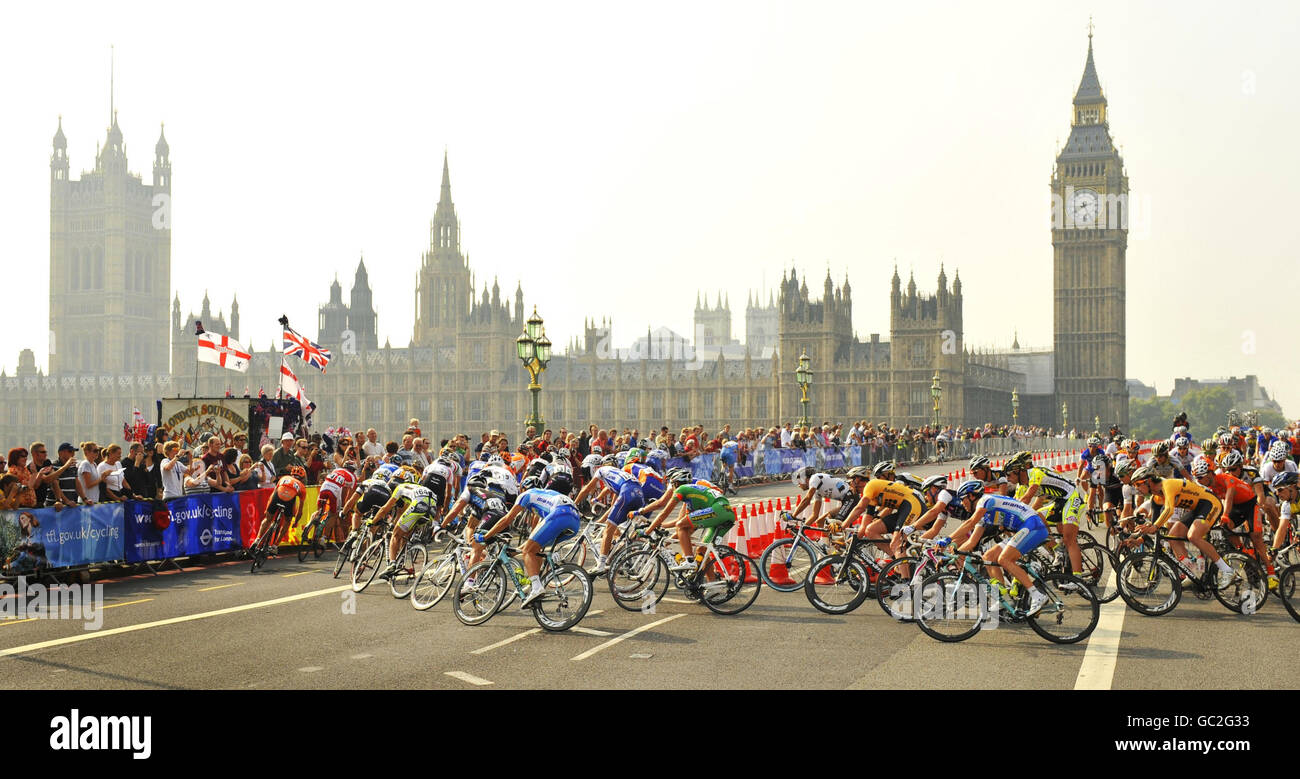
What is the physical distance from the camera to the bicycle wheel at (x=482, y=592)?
530 inches

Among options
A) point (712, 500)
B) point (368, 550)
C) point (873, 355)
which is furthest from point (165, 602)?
point (873, 355)

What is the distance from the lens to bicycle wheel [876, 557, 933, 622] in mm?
13188

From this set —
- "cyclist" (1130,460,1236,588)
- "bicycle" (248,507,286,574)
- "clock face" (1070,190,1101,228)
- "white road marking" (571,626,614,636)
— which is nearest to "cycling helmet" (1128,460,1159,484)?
"cyclist" (1130,460,1236,588)

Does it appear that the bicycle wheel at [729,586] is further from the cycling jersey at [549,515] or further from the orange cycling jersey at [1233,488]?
the orange cycling jersey at [1233,488]

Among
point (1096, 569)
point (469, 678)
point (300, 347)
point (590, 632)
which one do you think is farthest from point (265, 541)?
point (300, 347)

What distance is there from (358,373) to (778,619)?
348ft

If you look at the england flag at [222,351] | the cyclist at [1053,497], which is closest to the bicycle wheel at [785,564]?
the cyclist at [1053,497]

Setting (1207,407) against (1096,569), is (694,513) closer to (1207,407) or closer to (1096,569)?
(1096,569)

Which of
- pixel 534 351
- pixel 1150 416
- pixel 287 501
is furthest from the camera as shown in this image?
pixel 1150 416

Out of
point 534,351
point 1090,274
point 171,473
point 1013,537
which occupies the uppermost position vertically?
point 1090,274

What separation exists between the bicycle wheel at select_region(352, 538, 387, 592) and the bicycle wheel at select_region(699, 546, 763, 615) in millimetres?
4338

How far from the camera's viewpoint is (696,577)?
47.7ft

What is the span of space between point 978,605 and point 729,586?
3019 mm

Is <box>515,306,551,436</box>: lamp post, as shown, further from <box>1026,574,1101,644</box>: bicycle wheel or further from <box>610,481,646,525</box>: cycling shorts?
<box>1026,574,1101,644</box>: bicycle wheel
